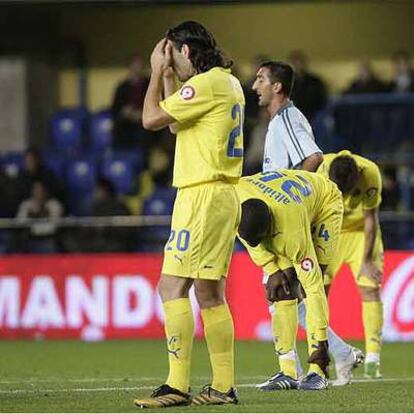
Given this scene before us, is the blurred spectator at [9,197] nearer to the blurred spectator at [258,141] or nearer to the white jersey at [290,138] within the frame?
the blurred spectator at [258,141]

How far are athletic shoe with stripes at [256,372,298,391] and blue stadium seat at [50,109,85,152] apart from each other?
1302 cm

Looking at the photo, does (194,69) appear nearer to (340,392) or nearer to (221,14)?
(340,392)

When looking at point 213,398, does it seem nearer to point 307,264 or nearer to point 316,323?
point 316,323

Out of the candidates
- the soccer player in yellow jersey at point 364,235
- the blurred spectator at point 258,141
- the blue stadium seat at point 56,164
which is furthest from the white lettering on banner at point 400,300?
the blue stadium seat at point 56,164

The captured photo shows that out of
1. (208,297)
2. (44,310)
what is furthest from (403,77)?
(208,297)

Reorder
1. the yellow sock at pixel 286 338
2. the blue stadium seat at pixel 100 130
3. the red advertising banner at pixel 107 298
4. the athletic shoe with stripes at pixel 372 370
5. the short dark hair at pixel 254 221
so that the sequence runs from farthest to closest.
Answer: the blue stadium seat at pixel 100 130
the red advertising banner at pixel 107 298
the athletic shoe with stripes at pixel 372 370
the yellow sock at pixel 286 338
the short dark hair at pixel 254 221

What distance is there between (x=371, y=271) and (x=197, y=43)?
14.1 feet

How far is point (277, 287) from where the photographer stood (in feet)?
36.0

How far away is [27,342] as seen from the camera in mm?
18578

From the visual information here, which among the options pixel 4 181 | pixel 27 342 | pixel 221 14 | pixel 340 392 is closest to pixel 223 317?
pixel 340 392

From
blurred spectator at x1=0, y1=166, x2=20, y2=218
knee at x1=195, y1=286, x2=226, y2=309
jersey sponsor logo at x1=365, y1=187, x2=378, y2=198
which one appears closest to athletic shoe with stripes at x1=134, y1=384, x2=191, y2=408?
knee at x1=195, y1=286, x2=226, y2=309

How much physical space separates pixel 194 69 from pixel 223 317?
1528 millimetres

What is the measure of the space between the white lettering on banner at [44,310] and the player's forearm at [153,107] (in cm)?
1019

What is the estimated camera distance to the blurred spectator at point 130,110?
74.8 feet
